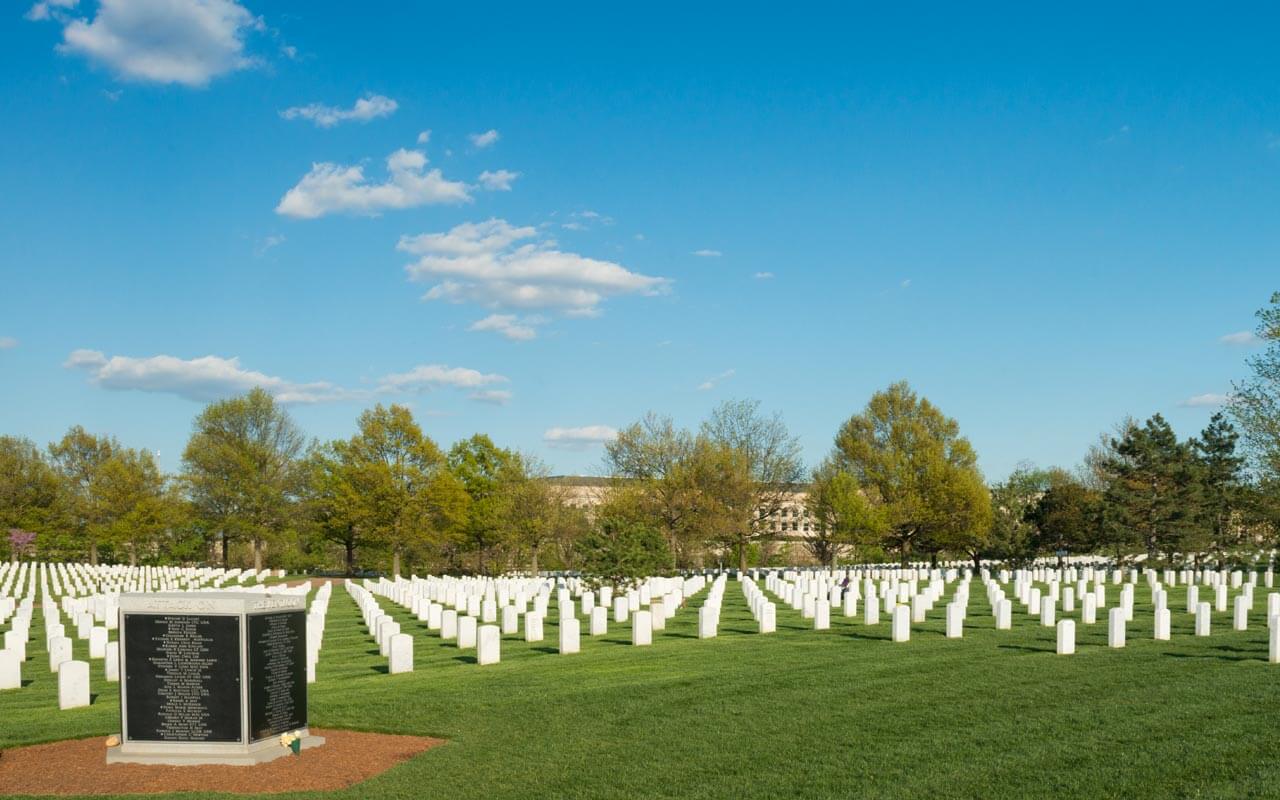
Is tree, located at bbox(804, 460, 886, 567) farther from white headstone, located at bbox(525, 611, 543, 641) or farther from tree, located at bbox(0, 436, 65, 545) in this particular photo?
tree, located at bbox(0, 436, 65, 545)

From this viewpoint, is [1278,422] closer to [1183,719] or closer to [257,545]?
[1183,719]

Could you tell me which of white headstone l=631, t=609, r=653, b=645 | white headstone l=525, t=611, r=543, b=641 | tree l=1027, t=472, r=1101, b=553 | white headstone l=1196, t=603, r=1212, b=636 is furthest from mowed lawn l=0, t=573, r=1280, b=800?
tree l=1027, t=472, r=1101, b=553

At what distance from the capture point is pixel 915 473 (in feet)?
204

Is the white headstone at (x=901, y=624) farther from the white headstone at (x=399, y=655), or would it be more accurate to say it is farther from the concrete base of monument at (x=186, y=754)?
the concrete base of monument at (x=186, y=754)

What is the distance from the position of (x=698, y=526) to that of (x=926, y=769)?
149ft

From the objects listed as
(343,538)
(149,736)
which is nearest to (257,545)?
(343,538)

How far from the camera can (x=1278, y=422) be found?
36.4 m

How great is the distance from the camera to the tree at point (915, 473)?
59844 millimetres

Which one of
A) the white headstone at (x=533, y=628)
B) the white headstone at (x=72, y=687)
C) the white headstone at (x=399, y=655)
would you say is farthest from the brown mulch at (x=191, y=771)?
the white headstone at (x=533, y=628)

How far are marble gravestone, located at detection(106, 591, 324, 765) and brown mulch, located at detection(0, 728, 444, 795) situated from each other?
18cm

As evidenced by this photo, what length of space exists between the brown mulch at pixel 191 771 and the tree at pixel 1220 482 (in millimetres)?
48982

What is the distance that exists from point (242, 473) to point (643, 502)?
84.1 feet

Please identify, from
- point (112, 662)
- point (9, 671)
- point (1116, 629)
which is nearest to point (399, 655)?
point (112, 662)

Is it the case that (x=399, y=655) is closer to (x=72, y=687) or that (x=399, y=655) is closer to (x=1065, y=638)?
(x=72, y=687)
